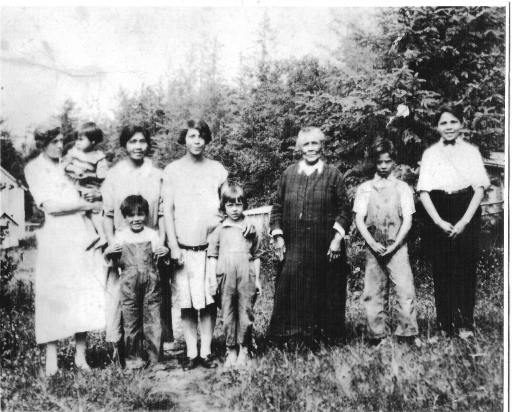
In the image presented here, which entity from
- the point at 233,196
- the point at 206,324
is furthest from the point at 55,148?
the point at 206,324

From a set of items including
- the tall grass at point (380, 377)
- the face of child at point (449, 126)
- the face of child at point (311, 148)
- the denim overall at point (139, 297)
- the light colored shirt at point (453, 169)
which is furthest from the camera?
the face of child at point (449, 126)

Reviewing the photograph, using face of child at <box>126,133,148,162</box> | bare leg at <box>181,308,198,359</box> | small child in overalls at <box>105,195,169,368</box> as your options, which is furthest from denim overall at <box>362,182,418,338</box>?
face of child at <box>126,133,148,162</box>

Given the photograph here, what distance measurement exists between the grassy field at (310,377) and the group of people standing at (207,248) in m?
0.17

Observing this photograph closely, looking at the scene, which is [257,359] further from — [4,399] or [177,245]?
[4,399]

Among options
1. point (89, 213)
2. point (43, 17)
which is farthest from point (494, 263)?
point (43, 17)

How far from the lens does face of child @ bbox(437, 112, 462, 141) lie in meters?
4.46

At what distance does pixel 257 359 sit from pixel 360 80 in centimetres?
308

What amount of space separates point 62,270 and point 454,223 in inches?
137

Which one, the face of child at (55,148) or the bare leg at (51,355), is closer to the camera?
the bare leg at (51,355)

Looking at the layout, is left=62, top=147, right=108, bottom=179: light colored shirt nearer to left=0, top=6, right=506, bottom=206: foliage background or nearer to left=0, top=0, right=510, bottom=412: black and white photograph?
left=0, top=0, right=510, bottom=412: black and white photograph

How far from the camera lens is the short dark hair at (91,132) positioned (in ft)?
14.2

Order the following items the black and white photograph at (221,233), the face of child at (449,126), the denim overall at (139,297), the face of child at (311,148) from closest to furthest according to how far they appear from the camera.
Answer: the black and white photograph at (221,233) < the denim overall at (139,297) < the face of child at (311,148) < the face of child at (449,126)

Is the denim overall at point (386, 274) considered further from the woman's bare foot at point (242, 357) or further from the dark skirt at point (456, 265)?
the woman's bare foot at point (242, 357)

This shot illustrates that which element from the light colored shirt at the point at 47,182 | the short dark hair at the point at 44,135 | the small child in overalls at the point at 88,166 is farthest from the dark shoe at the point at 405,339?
the short dark hair at the point at 44,135
